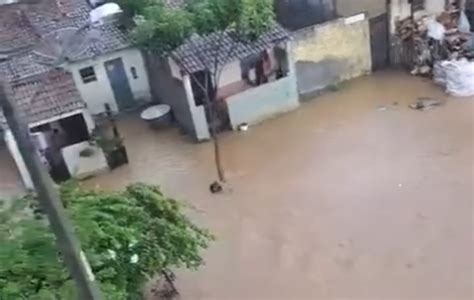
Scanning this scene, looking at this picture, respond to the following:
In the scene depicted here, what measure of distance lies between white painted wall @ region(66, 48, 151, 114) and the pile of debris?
7.53 metres

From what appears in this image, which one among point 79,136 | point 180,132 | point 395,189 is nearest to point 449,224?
point 395,189

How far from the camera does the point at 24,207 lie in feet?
25.4

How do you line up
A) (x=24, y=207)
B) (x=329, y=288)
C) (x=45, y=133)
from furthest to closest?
(x=45, y=133)
(x=329, y=288)
(x=24, y=207)

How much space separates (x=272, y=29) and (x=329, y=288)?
755cm

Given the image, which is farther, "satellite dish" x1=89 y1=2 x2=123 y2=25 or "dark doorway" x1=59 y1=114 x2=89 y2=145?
"dark doorway" x1=59 y1=114 x2=89 y2=145

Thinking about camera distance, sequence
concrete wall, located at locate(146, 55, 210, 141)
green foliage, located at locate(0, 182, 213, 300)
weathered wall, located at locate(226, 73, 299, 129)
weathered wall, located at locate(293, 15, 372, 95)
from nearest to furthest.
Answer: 1. green foliage, located at locate(0, 182, 213, 300)
2. concrete wall, located at locate(146, 55, 210, 141)
3. weathered wall, located at locate(226, 73, 299, 129)
4. weathered wall, located at locate(293, 15, 372, 95)

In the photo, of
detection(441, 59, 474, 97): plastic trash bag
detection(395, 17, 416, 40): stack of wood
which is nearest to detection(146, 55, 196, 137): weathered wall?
detection(395, 17, 416, 40): stack of wood

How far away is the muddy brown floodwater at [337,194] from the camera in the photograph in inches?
447

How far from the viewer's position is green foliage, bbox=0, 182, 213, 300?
7066 millimetres

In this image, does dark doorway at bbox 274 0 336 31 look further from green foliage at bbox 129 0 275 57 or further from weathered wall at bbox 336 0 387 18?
green foliage at bbox 129 0 275 57

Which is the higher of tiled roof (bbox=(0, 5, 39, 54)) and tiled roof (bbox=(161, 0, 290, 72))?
tiled roof (bbox=(0, 5, 39, 54))

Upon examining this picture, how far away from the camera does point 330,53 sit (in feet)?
58.3

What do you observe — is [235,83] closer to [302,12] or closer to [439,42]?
[302,12]

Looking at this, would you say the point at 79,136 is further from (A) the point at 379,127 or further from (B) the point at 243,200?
(A) the point at 379,127
